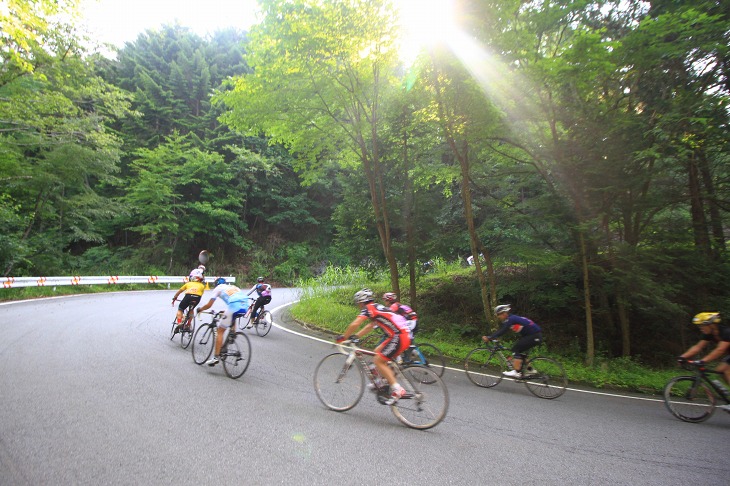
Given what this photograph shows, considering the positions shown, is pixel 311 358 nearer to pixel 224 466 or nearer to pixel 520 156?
pixel 224 466

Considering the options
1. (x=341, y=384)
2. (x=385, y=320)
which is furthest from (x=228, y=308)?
(x=385, y=320)

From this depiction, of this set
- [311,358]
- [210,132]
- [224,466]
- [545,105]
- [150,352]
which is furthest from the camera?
[210,132]

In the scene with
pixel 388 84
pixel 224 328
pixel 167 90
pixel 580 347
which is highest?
pixel 167 90

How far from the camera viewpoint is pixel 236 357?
6035 millimetres

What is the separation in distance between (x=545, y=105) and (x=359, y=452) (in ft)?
28.2

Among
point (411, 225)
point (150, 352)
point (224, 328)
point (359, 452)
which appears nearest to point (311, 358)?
point (224, 328)

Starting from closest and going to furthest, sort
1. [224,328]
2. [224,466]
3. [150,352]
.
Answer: [224,466]
[224,328]
[150,352]

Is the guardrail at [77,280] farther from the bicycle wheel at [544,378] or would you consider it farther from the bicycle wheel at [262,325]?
the bicycle wheel at [544,378]

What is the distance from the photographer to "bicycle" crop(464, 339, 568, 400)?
6500mm

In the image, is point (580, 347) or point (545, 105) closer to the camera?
point (545, 105)

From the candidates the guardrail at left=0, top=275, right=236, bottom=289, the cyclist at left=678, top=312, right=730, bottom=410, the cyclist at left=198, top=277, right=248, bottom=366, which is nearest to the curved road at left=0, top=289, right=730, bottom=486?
the cyclist at left=198, top=277, right=248, bottom=366

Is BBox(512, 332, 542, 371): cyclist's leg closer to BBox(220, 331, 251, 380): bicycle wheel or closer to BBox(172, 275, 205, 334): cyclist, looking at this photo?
BBox(220, 331, 251, 380): bicycle wheel

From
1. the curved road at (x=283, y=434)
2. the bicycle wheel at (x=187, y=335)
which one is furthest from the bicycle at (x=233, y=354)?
the bicycle wheel at (x=187, y=335)

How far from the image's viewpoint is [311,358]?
7.80 meters
